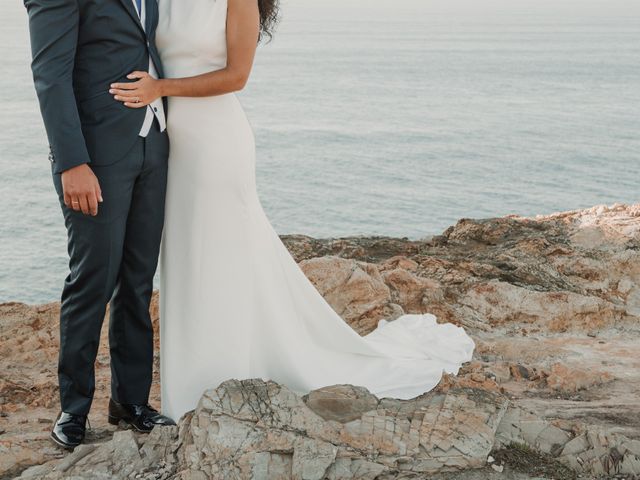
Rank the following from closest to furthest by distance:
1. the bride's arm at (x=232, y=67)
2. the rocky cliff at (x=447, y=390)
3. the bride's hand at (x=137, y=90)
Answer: the rocky cliff at (x=447, y=390) < the bride's hand at (x=137, y=90) < the bride's arm at (x=232, y=67)

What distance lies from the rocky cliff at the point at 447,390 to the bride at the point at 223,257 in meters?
0.46

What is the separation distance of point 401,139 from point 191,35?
27.5 metres

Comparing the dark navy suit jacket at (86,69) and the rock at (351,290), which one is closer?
the dark navy suit jacket at (86,69)

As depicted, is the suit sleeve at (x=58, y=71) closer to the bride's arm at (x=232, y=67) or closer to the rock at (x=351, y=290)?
the bride's arm at (x=232, y=67)

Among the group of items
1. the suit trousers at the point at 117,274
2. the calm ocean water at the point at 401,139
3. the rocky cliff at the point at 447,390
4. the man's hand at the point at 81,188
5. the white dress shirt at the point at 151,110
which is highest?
the white dress shirt at the point at 151,110

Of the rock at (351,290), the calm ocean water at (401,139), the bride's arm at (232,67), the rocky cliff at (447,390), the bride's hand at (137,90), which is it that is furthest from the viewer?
the calm ocean water at (401,139)

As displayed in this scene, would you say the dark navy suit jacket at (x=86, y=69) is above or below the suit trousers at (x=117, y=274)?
above

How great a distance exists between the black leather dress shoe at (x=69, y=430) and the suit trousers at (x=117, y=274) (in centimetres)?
3

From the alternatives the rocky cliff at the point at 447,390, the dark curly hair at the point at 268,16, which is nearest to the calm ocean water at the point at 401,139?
the rocky cliff at the point at 447,390

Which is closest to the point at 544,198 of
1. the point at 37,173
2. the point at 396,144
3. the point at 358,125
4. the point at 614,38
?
the point at 396,144

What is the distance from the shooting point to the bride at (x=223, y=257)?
399 cm

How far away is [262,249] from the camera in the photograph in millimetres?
4379

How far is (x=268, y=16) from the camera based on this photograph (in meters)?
4.32

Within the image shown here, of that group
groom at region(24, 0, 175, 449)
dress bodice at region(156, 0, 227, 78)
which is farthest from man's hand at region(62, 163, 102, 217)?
dress bodice at region(156, 0, 227, 78)
